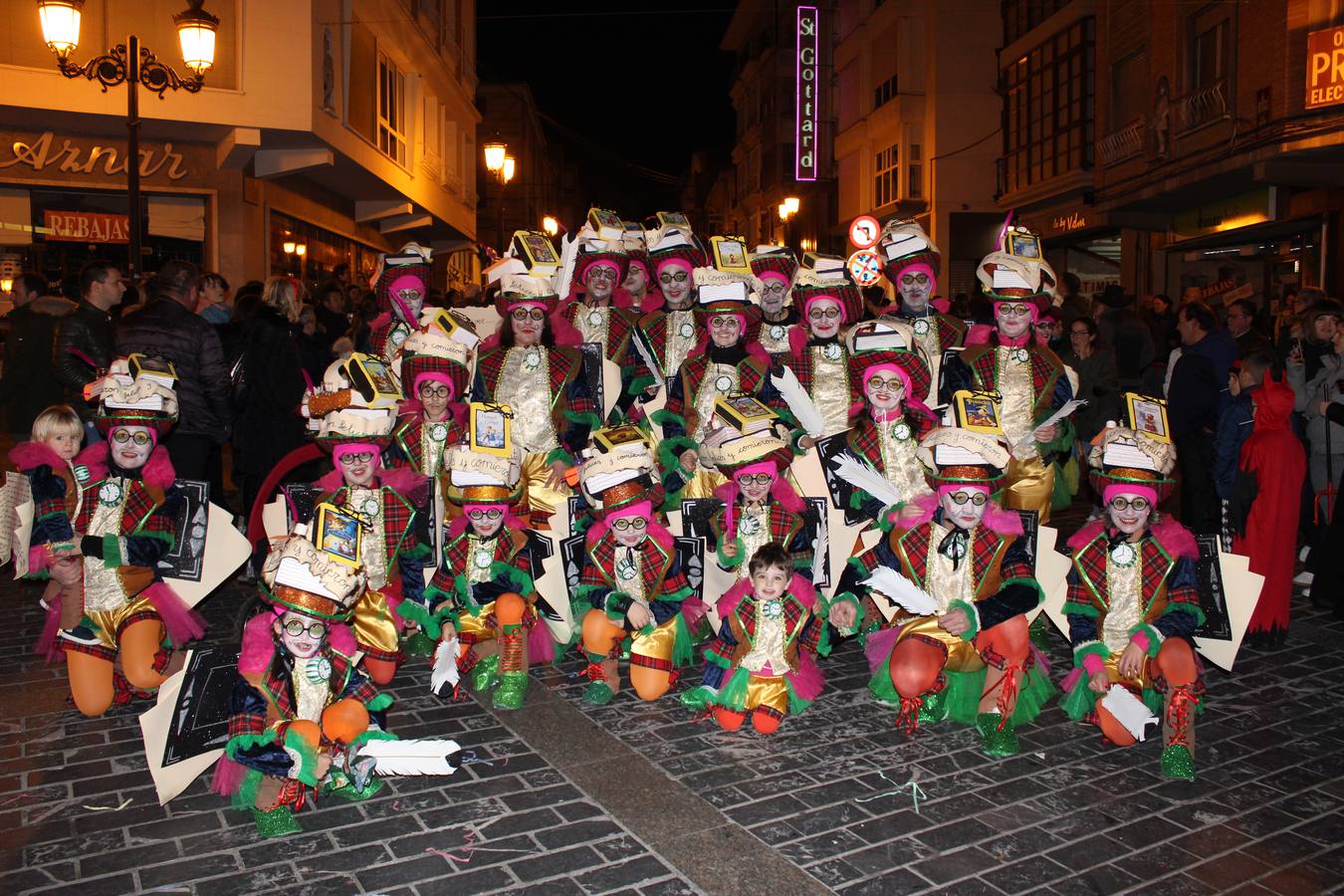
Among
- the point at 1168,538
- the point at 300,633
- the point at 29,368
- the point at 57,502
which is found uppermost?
the point at 29,368

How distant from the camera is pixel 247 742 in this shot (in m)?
4.16

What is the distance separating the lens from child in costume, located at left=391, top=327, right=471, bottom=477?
671 cm

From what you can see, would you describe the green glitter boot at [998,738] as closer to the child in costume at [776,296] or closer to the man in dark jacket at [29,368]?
the child in costume at [776,296]

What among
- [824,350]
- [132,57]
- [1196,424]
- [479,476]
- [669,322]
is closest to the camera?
[479,476]

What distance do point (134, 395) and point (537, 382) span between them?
7.90 ft

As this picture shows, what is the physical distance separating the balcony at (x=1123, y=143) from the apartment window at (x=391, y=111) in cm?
1326

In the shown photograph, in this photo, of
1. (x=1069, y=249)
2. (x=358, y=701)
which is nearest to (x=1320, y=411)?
(x=358, y=701)

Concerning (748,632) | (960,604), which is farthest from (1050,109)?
(748,632)

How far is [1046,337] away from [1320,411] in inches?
77.0

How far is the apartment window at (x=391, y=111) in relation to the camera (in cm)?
1869

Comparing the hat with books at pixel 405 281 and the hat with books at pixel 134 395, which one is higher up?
the hat with books at pixel 405 281

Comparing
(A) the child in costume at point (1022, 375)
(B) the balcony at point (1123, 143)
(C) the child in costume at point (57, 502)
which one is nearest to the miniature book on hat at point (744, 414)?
(A) the child in costume at point (1022, 375)

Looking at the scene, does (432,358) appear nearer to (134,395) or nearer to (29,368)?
(134,395)

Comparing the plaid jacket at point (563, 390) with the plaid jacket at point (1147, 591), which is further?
the plaid jacket at point (563, 390)
